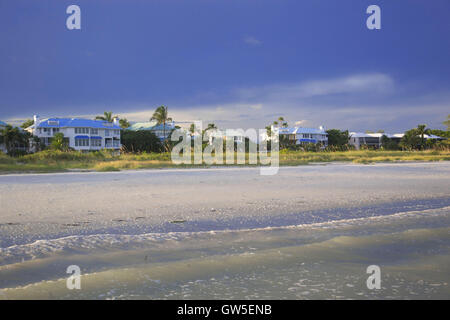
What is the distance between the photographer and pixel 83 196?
23.3 ft

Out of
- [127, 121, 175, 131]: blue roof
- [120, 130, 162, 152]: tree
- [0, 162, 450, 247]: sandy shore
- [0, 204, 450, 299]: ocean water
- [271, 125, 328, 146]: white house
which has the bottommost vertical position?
[0, 204, 450, 299]: ocean water

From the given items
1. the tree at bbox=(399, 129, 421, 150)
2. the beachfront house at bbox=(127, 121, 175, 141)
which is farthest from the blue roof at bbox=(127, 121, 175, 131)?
the tree at bbox=(399, 129, 421, 150)

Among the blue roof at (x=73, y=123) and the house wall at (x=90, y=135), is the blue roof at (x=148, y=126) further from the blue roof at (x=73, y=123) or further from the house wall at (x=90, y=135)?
the blue roof at (x=73, y=123)

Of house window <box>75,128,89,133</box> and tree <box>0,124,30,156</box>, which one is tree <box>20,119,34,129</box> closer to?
house window <box>75,128,89,133</box>

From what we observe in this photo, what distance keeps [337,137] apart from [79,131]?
180 feet

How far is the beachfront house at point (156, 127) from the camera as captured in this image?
79438mm

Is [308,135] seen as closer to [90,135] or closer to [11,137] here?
[90,135]

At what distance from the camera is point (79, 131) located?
6906cm

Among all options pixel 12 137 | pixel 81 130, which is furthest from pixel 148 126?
pixel 12 137

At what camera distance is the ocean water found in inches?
107

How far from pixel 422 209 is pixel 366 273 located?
11.1 ft

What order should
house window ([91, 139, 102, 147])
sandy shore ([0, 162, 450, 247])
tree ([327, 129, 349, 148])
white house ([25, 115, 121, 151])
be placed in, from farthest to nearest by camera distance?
tree ([327, 129, 349, 148]) < house window ([91, 139, 102, 147]) < white house ([25, 115, 121, 151]) < sandy shore ([0, 162, 450, 247])

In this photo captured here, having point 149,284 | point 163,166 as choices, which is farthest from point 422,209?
point 163,166
